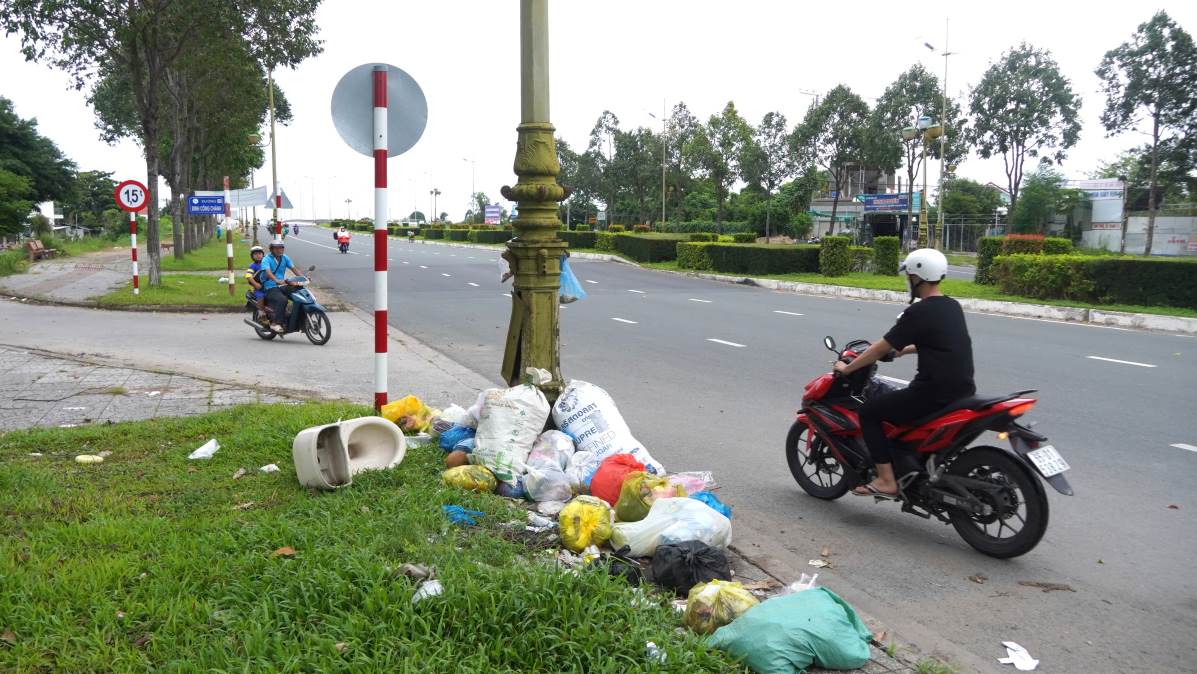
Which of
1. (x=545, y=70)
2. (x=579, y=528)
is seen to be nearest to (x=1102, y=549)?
(x=579, y=528)

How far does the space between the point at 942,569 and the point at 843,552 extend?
49 centimetres

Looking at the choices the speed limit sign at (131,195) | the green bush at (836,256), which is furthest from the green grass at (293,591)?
the green bush at (836,256)

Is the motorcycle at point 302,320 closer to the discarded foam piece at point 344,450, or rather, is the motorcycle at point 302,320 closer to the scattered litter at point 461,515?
the discarded foam piece at point 344,450

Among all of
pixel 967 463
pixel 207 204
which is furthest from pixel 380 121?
pixel 207 204

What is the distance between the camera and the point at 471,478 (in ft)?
16.0

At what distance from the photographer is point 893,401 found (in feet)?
15.9

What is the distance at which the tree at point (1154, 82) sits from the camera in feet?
129

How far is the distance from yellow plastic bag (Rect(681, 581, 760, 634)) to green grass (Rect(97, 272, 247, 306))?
50.3 feet

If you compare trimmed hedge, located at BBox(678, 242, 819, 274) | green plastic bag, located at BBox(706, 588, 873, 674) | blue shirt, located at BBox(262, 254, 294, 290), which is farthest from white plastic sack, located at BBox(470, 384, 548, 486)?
trimmed hedge, located at BBox(678, 242, 819, 274)

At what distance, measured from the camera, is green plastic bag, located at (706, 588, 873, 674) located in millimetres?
3014

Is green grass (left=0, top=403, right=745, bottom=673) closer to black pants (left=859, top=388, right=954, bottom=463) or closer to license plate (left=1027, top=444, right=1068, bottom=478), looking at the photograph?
black pants (left=859, top=388, right=954, bottom=463)

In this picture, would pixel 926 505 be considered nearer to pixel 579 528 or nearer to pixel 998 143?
pixel 579 528

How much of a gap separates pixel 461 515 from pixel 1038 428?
527 centimetres

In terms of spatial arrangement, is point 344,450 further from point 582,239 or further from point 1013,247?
point 582,239
